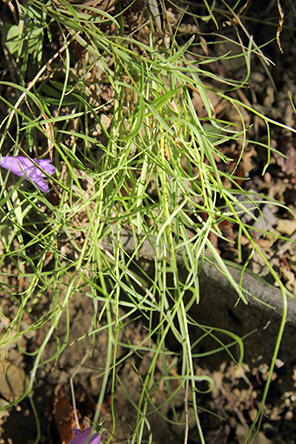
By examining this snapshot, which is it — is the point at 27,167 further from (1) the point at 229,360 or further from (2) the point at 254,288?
(1) the point at 229,360

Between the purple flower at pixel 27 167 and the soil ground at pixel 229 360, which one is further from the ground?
the purple flower at pixel 27 167

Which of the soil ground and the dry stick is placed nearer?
the dry stick

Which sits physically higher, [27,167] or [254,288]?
[27,167]

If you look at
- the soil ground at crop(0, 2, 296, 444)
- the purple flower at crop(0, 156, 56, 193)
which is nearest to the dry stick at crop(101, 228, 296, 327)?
the soil ground at crop(0, 2, 296, 444)

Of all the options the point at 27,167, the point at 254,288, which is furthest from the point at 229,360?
the point at 27,167

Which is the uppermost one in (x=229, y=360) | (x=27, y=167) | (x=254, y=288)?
(x=27, y=167)

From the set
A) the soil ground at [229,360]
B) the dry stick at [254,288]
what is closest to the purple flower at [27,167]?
the dry stick at [254,288]

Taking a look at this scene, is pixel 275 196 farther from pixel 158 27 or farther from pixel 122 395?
pixel 122 395

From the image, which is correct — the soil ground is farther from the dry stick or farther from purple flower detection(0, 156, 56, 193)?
purple flower detection(0, 156, 56, 193)

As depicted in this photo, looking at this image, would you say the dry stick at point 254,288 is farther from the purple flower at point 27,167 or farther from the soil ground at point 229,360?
the purple flower at point 27,167

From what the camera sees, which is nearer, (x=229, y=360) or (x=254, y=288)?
(x=254, y=288)

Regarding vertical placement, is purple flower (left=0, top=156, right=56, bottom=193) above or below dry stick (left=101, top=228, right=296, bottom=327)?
above
